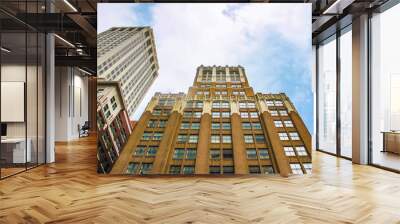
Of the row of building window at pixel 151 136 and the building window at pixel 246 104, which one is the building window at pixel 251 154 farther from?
the row of building window at pixel 151 136

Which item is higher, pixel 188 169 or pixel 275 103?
pixel 275 103

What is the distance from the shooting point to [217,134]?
22.5 feet

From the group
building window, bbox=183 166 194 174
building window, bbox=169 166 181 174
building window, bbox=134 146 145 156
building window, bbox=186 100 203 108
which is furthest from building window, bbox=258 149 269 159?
building window, bbox=134 146 145 156

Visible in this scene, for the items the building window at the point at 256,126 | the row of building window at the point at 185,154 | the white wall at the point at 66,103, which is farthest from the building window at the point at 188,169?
the white wall at the point at 66,103

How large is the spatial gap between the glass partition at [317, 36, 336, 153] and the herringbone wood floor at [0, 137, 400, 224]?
10.7 feet

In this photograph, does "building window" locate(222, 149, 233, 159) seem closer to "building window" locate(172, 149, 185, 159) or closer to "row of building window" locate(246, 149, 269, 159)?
"row of building window" locate(246, 149, 269, 159)

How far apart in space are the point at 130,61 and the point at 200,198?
316 cm

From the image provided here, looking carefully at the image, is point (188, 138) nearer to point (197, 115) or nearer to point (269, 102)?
point (197, 115)

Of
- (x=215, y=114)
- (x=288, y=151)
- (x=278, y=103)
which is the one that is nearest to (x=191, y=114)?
(x=215, y=114)

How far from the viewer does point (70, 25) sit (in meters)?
9.02

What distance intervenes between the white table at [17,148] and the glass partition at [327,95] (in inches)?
298

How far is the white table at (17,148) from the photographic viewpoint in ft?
21.4

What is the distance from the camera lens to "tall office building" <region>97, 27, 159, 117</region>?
6863 millimetres

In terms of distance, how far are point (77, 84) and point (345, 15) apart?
43.2 feet
